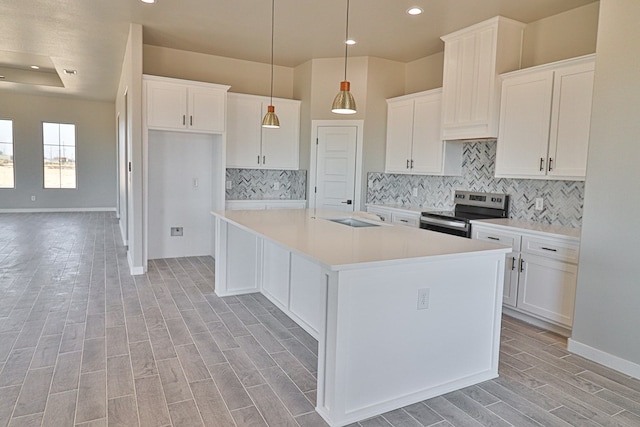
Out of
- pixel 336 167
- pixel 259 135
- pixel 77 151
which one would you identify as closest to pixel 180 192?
pixel 259 135

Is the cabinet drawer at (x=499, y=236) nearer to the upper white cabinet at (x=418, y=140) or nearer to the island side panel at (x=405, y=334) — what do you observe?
the upper white cabinet at (x=418, y=140)

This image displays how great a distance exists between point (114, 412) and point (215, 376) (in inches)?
24.0

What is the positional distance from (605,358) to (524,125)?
2146 millimetres

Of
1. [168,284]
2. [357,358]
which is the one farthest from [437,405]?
[168,284]

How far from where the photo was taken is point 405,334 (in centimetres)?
239

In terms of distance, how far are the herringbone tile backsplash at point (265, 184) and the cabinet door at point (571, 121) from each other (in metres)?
3.53

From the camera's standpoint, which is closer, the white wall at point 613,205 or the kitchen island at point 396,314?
the kitchen island at point 396,314

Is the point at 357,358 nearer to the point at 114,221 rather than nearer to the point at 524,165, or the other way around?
the point at 524,165

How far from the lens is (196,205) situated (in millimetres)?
6117

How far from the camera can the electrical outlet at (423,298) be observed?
242 cm

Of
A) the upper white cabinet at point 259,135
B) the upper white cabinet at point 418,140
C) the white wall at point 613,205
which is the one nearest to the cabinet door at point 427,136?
the upper white cabinet at point 418,140

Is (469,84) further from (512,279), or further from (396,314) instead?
(396,314)

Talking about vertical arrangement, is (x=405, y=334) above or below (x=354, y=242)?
below

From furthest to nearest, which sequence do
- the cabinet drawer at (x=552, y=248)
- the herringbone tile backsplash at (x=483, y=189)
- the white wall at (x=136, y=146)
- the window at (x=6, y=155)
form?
the window at (x=6, y=155), the white wall at (x=136, y=146), the herringbone tile backsplash at (x=483, y=189), the cabinet drawer at (x=552, y=248)
